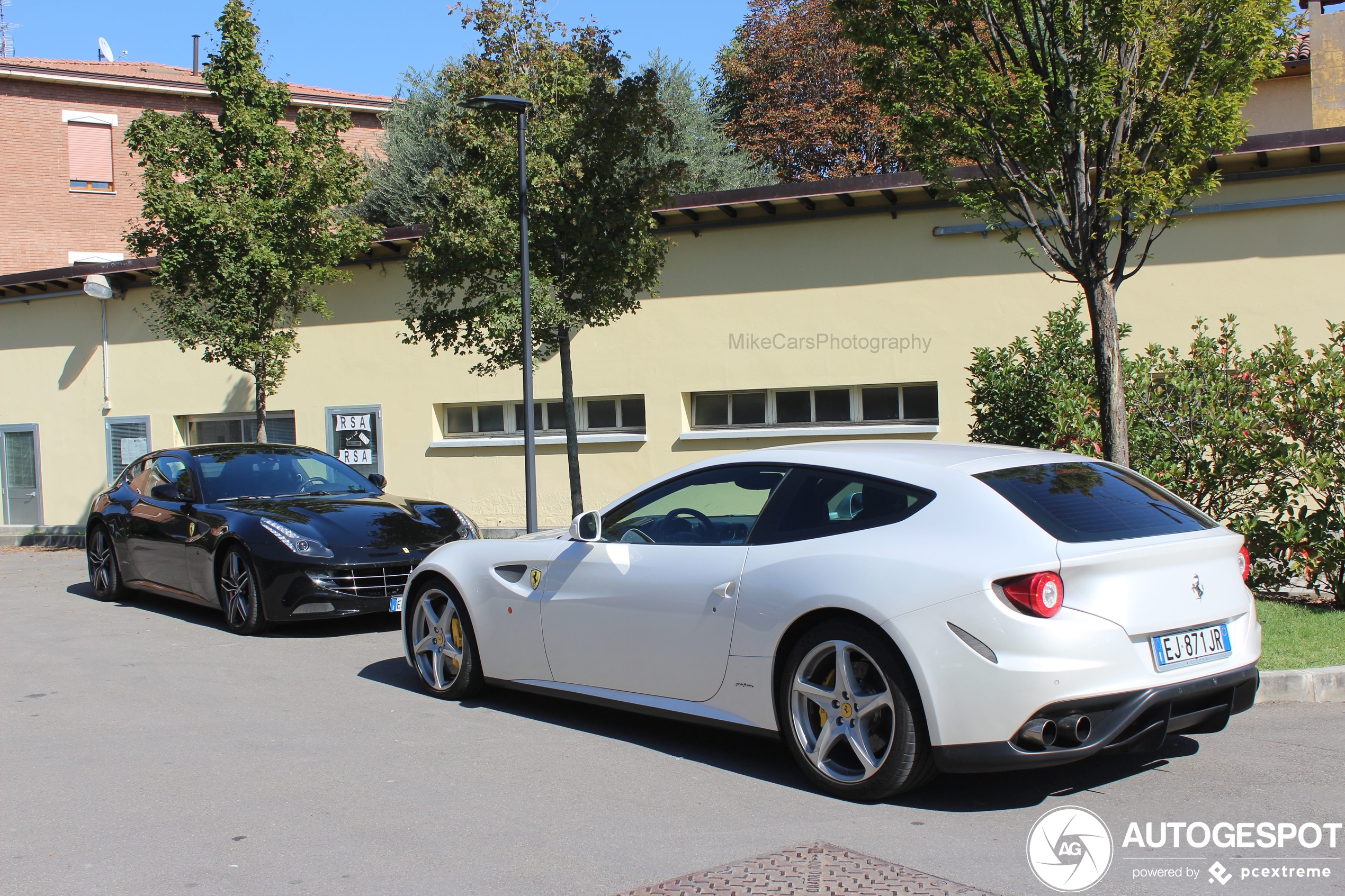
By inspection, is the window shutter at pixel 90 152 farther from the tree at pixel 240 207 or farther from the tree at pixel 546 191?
the tree at pixel 546 191

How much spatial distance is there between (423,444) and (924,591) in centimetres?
1419

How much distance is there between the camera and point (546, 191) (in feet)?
38.6

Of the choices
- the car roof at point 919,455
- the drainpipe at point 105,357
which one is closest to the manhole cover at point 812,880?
the car roof at point 919,455

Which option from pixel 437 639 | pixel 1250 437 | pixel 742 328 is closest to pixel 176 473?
pixel 437 639

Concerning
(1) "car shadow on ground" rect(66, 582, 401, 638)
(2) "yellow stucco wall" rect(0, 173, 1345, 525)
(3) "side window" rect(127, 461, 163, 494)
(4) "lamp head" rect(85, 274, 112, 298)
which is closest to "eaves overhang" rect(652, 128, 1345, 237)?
(2) "yellow stucco wall" rect(0, 173, 1345, 525)

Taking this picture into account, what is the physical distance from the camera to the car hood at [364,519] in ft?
28.9

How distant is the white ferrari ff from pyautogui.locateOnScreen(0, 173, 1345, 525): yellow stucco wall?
28.2 feet

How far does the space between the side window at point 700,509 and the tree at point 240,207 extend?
1057 cm

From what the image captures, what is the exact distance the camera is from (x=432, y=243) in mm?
11797

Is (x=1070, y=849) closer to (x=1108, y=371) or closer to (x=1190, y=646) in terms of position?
(x=1190, y=646)

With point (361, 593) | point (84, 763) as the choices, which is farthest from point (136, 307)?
point (84, 763)

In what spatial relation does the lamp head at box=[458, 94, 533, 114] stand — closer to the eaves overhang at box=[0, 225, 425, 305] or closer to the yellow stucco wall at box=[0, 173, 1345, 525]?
the yellow stucco wall at box=[0, 173, 1345, 525]

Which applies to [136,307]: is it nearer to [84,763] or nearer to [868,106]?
[84,763]

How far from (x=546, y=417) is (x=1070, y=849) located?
1337cm
